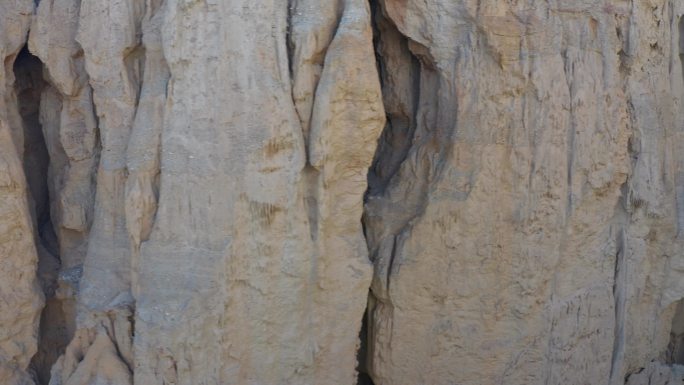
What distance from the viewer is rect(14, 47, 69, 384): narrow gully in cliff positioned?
428 centimetres

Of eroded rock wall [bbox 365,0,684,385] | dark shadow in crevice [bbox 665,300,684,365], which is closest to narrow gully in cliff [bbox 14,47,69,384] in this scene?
eroded rock wall [bbox 365,0,684,385]

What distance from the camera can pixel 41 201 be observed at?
4465 millimetres

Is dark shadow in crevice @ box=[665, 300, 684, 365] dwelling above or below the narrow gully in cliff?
below

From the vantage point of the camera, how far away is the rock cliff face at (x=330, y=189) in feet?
11.9

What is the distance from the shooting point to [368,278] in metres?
4.03

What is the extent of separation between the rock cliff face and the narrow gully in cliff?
0.6 inches

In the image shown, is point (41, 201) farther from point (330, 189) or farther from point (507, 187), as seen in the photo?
point (507, 187)

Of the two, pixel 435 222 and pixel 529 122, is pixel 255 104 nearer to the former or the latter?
pixel 435 222

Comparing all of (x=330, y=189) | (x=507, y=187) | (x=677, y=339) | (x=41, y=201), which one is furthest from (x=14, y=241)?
(x=677, y=339)

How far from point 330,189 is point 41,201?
1.81 meters

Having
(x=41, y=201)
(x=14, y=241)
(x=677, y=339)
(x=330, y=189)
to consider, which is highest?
(x=330, y=189)


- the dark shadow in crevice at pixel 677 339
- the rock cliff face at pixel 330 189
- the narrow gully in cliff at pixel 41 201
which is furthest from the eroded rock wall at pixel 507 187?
the narrow gully in cliff at pixel 41 201

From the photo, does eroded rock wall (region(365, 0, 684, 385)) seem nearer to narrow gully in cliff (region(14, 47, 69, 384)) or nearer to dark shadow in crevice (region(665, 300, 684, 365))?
dark shadow in crevice (region(665, 300, 684, 365))

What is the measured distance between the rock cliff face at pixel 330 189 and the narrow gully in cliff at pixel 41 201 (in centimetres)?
1
